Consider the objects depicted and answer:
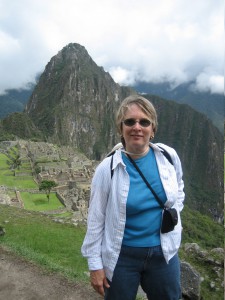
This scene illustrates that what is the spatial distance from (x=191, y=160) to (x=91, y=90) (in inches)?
2344

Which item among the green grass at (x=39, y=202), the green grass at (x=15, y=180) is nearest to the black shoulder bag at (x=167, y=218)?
the green grass at (x=39, y=202)

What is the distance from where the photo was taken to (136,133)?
278cm

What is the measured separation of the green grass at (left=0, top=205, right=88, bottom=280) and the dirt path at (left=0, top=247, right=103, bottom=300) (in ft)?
0.68

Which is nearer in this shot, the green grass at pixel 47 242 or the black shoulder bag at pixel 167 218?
the black shoulder bag at pixel 167 218

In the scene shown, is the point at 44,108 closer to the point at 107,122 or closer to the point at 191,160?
the point at 107,122

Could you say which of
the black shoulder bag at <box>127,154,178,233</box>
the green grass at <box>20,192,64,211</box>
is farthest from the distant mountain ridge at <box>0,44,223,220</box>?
the black shoulder bag at <box>127,154,178,233</box>

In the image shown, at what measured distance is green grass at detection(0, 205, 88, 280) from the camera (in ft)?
19.0

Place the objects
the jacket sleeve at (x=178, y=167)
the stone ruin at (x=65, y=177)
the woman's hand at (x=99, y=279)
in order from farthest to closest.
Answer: the stone ruin at (x=65, y=177), the jacket sleeve at (x=178, y=167), the woman's hand at (x=99, y=279)

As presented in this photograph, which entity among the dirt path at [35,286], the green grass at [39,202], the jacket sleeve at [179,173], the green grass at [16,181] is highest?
the jacket sleeve at [179,173]

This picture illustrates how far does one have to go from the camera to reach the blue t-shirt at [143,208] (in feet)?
8.86

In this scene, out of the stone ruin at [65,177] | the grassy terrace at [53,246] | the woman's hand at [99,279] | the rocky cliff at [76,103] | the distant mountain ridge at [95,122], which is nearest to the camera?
the woman's hand at [99,279]

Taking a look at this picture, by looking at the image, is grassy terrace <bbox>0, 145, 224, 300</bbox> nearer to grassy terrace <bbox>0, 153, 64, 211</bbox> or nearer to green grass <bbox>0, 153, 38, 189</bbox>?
grassy terrace <bbox>0, 153, 64, 211</bbox>

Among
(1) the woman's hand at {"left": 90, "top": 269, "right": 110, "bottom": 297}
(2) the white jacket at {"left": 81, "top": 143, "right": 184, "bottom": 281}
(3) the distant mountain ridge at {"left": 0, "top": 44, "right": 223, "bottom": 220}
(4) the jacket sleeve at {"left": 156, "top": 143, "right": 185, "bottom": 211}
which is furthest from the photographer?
(3) the distant mountain ridge at {"left": 0, "top": 44, "right": 223, "bottom": 220}

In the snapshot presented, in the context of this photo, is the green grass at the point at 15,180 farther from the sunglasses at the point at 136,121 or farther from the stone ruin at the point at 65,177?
the sunglasses at the point at 136,121
